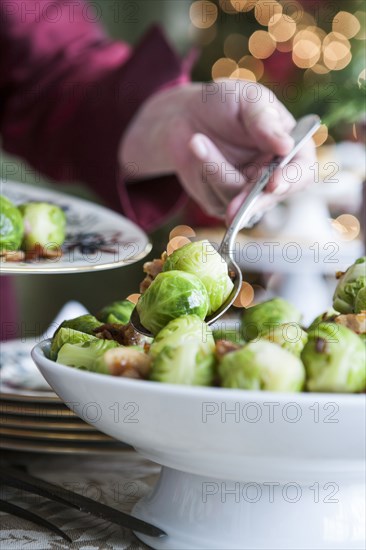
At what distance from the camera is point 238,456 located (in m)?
0.52

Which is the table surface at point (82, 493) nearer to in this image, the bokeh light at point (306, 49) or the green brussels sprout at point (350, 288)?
the green brussels sprout at point (350, 288)

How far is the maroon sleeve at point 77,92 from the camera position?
55.0 inches

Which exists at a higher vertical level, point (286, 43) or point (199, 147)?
point (199, 147)

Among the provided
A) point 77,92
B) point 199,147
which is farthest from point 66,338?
point 77,92

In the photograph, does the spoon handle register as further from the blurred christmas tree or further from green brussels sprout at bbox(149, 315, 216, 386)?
the blurred christmas tree

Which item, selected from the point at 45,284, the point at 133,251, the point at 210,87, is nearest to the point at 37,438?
the point at 133,251

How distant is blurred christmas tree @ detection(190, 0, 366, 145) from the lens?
2.94m

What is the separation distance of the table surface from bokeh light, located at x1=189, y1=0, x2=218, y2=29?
297cm

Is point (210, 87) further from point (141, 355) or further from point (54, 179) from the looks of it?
point (141, 355)

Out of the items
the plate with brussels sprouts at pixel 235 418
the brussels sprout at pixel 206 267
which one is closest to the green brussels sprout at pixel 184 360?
the plate with brussels sprouts at pixel 235 418

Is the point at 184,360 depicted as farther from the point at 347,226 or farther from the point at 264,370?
the point at 347,226

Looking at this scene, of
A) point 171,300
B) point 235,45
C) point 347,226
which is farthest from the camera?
point 235,45

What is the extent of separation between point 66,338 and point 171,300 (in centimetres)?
9

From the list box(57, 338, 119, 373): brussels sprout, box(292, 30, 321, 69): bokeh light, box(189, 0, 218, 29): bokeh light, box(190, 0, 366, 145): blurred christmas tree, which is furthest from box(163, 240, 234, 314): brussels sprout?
box(189, 0, 218, 29): bokeh light
